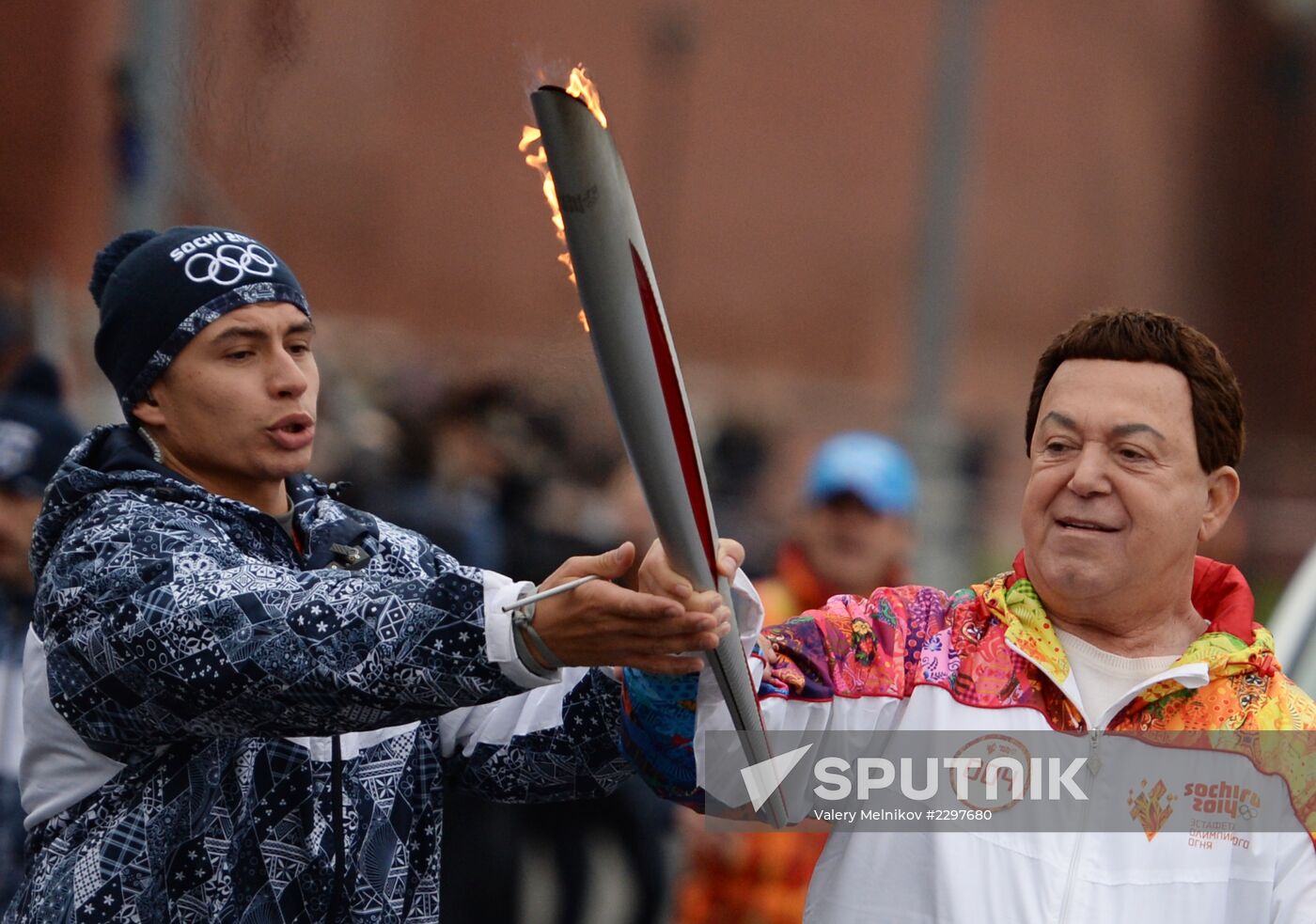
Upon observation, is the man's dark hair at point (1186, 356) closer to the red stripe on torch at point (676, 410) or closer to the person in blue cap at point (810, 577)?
the red stripe on torch at point (676, 410)

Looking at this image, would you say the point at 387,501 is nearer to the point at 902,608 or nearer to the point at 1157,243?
the point at 902,608

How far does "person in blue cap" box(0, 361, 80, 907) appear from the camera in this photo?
3.51 metres

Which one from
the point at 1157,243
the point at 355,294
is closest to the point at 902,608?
the point at 355,294

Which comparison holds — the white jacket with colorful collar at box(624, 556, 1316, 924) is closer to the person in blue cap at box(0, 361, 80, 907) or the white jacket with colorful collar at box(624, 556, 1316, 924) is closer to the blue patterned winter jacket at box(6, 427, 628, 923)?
the blue patterned winter jacket at box(6, 427, 628, 923)

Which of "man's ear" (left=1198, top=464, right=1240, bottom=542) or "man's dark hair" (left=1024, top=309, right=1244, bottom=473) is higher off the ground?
"man's dark hair" (left=1024, top=309, right=1244, bottom=473)

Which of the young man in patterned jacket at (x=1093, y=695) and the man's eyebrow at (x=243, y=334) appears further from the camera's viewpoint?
the man's eyebrow at (x=243, y=334)

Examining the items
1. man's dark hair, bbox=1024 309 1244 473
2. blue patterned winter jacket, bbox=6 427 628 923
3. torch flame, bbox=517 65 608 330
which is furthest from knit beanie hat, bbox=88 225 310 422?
man's dark hair, bbox=1024 309 1244 473

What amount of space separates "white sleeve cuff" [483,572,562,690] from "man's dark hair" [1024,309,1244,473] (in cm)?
86

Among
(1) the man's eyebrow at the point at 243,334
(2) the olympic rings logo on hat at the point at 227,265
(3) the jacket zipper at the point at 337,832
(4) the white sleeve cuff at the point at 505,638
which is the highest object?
(2) the olympic rings logo on hat at the point at 227,265

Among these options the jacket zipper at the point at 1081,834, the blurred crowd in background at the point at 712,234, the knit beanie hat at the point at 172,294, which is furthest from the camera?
the blurred crowd in background at the point at 712,234

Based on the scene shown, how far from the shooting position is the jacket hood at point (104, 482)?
227 centimetres

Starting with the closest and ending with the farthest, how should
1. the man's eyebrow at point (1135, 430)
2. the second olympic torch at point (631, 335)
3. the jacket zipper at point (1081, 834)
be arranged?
the second olympic torch at point (631, 335) → the jacket zipper at point (1081, 834) → the man's eyebrow at point (1135, 430)

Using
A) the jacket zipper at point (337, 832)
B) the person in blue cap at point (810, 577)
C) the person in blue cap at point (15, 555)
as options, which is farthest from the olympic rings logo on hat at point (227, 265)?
the person in blue cap at point (810, 577)

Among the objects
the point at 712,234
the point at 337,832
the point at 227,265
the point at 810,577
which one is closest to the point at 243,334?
the point at 227,265
